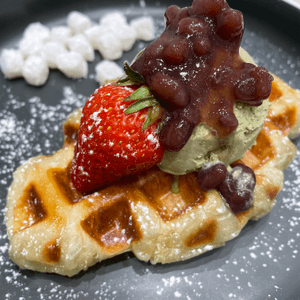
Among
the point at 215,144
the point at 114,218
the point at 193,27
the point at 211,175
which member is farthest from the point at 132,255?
the point at 193,27

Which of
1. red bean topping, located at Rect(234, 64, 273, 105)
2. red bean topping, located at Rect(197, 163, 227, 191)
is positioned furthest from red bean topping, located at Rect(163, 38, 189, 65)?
red bean topping, located at Rect(197, 163, 227, 191)

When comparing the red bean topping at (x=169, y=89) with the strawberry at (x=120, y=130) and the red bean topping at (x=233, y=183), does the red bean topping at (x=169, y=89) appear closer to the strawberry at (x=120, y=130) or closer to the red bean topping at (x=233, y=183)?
the strawberry at (x=120, y=130)

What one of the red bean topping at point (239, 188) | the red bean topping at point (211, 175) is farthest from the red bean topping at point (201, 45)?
the red bean topping at point (239, 188)

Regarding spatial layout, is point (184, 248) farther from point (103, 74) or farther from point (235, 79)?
point (103, 74)

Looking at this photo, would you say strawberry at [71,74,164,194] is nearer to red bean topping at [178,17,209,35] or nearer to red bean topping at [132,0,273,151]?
red bean topping at [132,0,273,151]

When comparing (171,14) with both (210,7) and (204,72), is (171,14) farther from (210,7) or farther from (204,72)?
(204,72)

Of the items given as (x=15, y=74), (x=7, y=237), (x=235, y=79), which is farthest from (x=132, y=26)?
(x=7, y=237)
